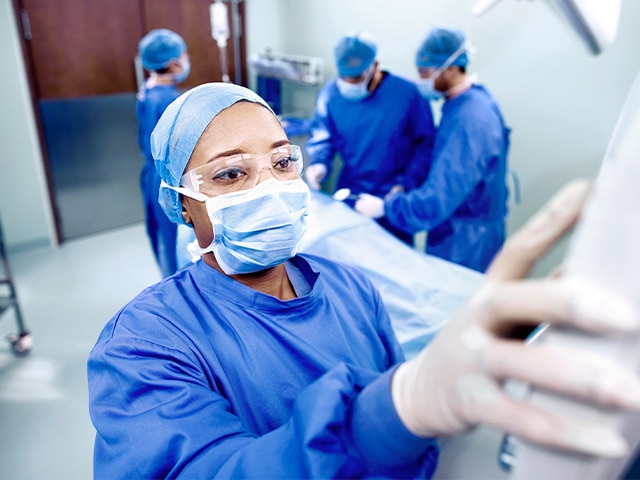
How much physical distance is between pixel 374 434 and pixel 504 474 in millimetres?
156

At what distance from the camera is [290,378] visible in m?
0.83

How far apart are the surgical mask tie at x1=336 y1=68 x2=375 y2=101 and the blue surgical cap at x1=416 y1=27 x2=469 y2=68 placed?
29 centimetres

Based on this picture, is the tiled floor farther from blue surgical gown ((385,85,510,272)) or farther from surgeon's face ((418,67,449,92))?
surgeon's face ((418,67,449,92))

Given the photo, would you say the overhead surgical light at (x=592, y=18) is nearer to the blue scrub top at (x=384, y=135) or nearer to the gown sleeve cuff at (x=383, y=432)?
the gown sleeve cuff at (x=383, y=432)

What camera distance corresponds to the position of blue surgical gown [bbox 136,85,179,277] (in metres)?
2.35

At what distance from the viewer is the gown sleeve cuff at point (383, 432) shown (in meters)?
0.46

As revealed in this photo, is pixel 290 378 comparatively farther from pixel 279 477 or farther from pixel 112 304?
pixel 112 304

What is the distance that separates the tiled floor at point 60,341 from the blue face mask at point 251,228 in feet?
4.45

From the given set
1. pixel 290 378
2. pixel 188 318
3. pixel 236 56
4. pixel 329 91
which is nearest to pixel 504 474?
pixel 290 378

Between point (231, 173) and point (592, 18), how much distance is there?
639 millimetres

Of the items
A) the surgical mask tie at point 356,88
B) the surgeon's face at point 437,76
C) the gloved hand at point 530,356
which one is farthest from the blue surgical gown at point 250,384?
the surgical mask tie at point 356,88

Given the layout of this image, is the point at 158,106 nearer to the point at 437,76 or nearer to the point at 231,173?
the point at 437,76

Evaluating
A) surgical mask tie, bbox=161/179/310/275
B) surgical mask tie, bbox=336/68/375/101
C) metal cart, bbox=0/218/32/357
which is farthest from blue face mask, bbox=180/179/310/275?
metal cart, bbox=0/218/32/357

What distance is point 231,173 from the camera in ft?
3.02
